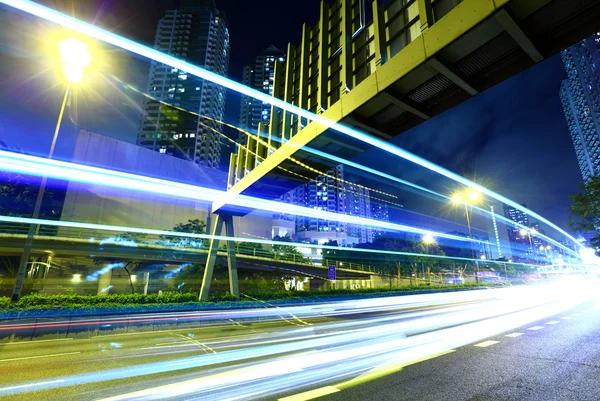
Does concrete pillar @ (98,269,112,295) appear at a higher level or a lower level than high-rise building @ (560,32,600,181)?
lower

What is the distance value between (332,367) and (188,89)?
439 ft

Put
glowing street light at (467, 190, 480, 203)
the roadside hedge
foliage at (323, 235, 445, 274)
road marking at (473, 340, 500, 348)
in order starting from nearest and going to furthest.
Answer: road marking at (473, 340, 500, 348) → the roadside hedge → glowing street light at (467, 190, 480, 203) → foliage at (323, 235, 445, 274)

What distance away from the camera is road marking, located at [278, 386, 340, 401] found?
4.34m

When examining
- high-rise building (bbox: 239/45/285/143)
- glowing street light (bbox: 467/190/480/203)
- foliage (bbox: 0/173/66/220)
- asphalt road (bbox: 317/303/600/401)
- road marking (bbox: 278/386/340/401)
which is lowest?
road marking (bbox: 278/386/340/401)

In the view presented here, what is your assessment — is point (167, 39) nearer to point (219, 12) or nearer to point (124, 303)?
point (219, 12)

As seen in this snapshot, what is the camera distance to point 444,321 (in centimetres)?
1227

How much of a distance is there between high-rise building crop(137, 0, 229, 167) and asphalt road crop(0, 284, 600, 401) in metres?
99.0

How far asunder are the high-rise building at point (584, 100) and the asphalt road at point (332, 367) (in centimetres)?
12769

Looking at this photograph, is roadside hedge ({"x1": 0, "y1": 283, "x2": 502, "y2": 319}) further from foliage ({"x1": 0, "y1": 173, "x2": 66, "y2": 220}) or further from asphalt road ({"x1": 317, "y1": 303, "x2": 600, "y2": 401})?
foliage ({"x1": 0, "y1": 173, "x2": 66, "y2": 220})

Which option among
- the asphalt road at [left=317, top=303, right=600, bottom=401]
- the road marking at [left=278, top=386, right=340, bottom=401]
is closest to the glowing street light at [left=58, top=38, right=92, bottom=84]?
the road marking at [left=278, top=386, right=340, bottom=401]

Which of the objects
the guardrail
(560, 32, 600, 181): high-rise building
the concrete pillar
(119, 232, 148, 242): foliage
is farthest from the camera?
(560, 32, 600, 181): high-rise building

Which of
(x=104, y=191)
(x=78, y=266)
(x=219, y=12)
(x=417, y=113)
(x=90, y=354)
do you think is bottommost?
(x=90, y=354)

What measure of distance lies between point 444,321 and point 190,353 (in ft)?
34.0

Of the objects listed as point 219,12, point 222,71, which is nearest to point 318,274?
point 222,71
